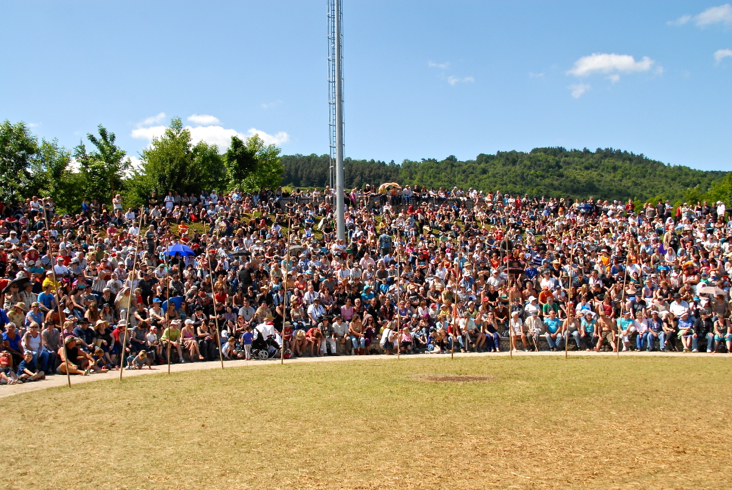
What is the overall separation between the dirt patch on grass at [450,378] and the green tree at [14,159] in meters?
39.4

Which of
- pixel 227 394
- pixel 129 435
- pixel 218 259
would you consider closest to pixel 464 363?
pixel 227 394

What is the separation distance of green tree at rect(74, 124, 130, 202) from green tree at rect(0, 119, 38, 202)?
5.03 meters

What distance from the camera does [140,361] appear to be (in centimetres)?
1405

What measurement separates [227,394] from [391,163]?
12866cm

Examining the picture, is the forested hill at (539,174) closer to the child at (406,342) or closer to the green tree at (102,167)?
the green tree at (102,167)

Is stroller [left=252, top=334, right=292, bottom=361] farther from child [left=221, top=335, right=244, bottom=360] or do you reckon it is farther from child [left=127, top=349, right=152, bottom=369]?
child [left=127, top=349, right=152, bottom=369]

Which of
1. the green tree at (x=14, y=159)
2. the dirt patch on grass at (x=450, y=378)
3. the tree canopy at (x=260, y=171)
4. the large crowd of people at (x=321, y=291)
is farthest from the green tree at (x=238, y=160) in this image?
the dirt patch on grass at (x=450, y=378)

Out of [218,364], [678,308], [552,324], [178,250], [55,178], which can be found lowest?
[218,364]

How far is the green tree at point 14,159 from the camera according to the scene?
43.4 metres

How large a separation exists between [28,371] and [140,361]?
235 centimetres

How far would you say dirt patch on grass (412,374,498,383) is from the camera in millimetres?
11227

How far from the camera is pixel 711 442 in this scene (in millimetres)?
6898

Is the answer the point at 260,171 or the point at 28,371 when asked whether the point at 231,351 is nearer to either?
the point at 28,371

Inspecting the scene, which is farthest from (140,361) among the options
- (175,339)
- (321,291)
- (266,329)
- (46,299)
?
(321,291)
